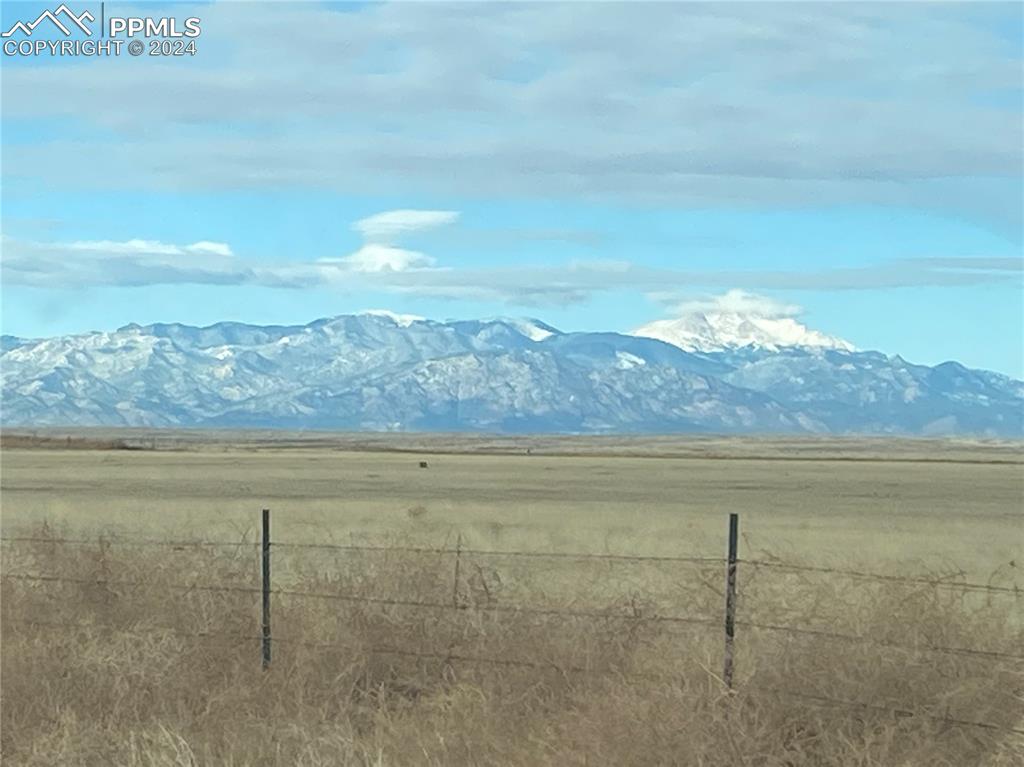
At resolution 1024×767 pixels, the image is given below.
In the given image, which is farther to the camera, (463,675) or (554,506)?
(554,506)

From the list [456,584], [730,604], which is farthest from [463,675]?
[730,604]

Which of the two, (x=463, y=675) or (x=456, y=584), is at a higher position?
(x=456, y=584)

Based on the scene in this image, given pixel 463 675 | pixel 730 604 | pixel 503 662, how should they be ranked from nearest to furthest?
1. pixel 730 604
2. pixel 463 675
3. pixel 503 662

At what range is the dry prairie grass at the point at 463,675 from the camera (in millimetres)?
10844

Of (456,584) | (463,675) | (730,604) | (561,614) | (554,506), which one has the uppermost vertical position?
(730,604)

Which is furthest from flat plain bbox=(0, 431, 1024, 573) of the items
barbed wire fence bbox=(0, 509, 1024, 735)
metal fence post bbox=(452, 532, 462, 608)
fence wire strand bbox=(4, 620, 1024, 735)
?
fence wire strand bbox=(4, 620, 1024, 735)

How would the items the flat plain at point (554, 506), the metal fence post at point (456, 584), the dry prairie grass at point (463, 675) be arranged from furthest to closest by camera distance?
the flat plain at point (554, 506) < the metal fence post at point (456, 584) < the dry prairie grass at point (463, 675)

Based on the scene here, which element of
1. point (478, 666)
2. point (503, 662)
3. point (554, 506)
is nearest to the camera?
point (503, 662)

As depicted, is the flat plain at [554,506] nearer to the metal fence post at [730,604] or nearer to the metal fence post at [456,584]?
the metal fence post at [456,584]

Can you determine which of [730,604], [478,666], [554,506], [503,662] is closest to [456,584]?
[478,666]

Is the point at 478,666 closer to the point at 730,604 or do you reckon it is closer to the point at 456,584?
the point at 456,584

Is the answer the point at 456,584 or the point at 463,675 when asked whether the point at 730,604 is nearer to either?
the point at 463,675

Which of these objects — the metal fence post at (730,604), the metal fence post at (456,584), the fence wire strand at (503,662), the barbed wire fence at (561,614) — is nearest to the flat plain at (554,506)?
the barbed wire fence at (561,614)

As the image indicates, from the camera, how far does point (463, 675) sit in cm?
1331
